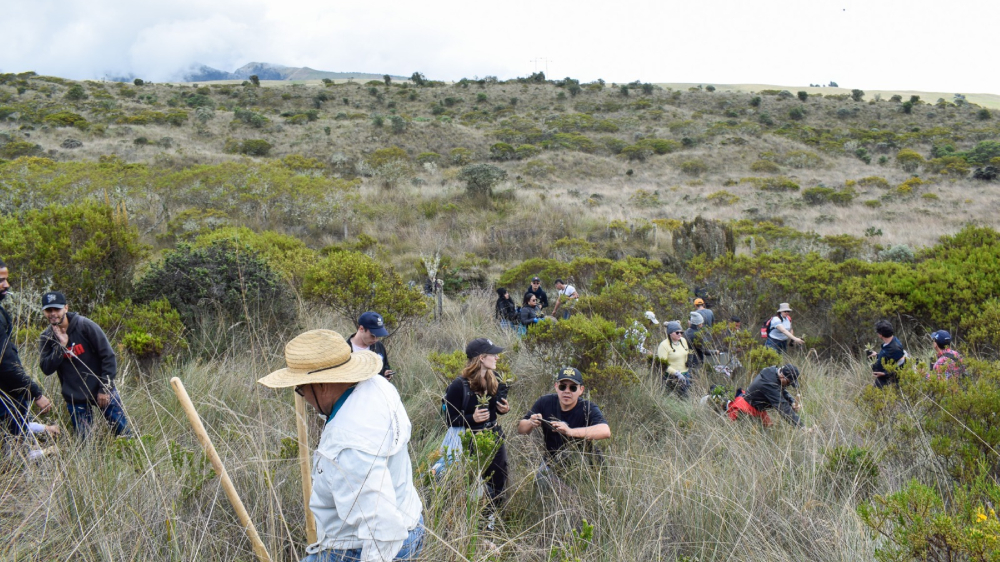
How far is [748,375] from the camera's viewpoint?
21.1ft

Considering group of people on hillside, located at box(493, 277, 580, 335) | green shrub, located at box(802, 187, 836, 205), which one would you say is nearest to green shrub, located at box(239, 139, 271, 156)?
group of people on hillside, located at box(493, 277, 580, 335)

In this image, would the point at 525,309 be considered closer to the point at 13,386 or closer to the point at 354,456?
the point at 13,386

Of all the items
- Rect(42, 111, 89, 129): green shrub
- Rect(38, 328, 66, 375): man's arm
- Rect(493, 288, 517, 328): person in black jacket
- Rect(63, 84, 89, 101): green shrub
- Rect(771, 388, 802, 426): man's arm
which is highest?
Rect(63, 84, 89, 101): green shrub

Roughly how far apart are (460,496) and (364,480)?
85cm

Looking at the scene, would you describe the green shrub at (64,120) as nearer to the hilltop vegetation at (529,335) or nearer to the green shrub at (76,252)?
the hilltop vegetation at (529,335)

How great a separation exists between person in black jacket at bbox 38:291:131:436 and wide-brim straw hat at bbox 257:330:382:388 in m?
2.47

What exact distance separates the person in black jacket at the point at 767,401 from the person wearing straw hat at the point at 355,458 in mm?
3629

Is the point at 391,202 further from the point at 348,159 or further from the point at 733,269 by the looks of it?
the point at 733,269

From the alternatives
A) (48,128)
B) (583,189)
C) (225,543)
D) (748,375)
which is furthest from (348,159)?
(225,543)

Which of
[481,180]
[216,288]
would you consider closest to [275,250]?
[216,288]

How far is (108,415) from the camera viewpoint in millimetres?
4184

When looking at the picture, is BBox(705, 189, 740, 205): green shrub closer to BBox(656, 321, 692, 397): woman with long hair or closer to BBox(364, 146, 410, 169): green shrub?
BBox(364, 146, 410, 169): green shrub

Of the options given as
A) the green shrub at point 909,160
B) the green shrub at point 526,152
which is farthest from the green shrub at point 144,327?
the green shrub at point 909,160

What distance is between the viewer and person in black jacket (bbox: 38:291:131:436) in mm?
4051
